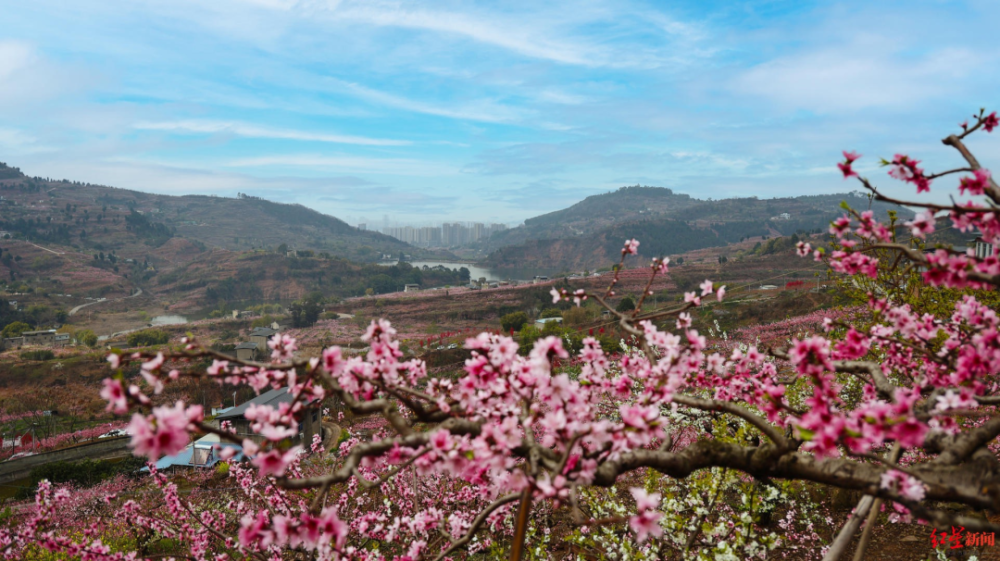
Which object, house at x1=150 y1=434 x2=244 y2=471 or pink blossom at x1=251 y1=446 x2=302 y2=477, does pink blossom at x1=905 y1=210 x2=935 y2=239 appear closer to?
pink blossom at x1=251 y1=446 x2=302 y2=477

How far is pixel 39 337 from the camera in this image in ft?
187

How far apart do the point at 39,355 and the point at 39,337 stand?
15850 millimetres

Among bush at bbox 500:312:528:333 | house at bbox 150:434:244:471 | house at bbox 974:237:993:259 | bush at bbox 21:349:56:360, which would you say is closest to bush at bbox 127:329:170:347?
bush at bbox 21:349:56:360

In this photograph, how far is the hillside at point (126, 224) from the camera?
126 metres

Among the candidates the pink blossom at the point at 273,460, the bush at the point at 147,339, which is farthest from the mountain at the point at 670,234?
the pink blossom at the point at 273,460

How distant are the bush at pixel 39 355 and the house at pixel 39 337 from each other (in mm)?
10951

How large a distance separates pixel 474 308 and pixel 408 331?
10.7m

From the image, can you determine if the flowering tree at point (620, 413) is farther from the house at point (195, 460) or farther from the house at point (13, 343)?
the house at point (13, 343)

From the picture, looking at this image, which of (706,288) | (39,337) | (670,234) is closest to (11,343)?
(39,337)

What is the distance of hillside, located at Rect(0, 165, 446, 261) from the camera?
12594cm

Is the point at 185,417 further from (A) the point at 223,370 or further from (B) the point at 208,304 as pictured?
(B) the point at 208,304

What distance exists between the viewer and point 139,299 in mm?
91375

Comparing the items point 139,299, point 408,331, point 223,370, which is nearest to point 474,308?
point 408,331

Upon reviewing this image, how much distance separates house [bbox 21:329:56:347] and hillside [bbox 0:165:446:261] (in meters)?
75.6
